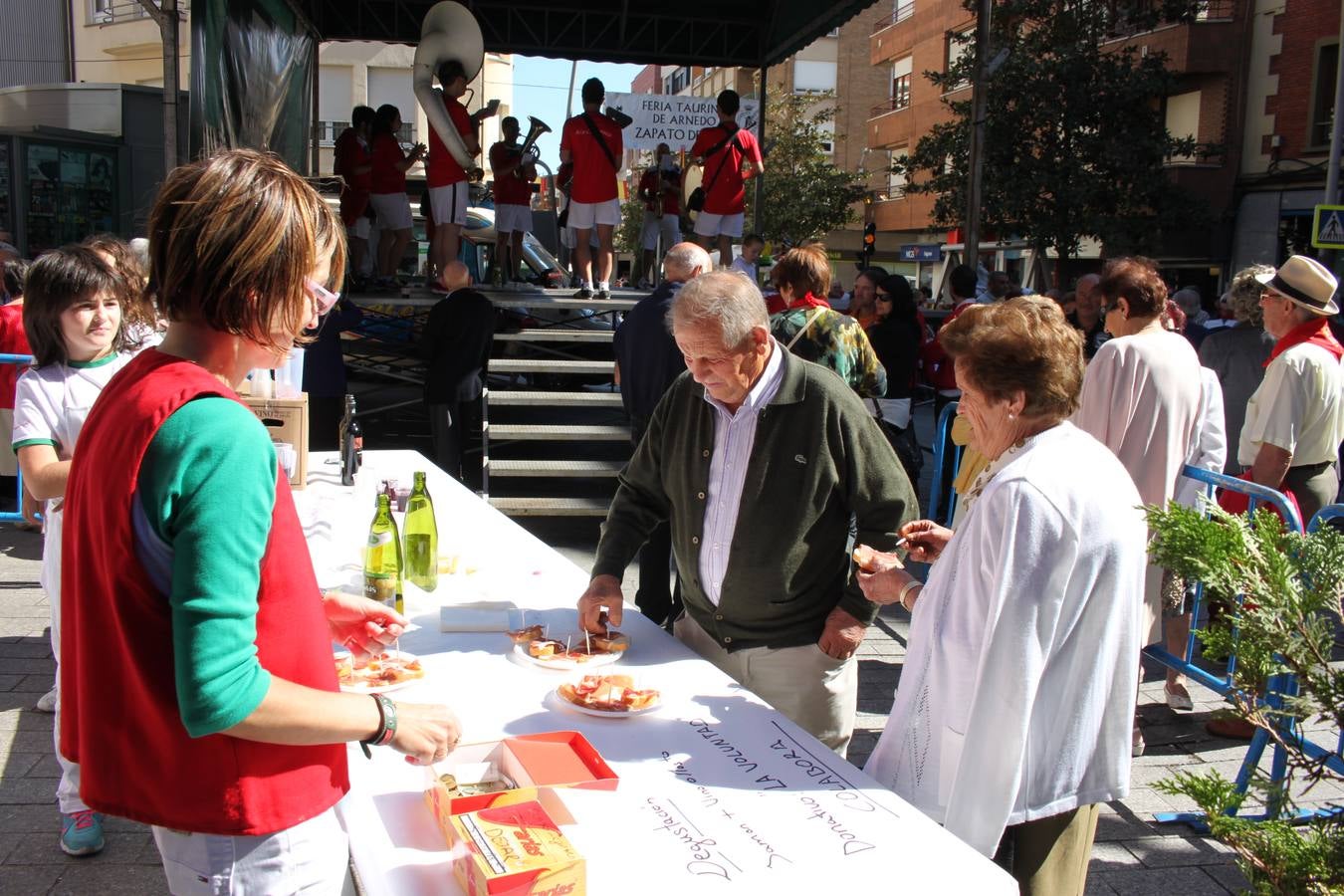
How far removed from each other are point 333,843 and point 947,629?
1125mm

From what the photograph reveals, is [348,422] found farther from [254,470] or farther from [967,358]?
[254,470]

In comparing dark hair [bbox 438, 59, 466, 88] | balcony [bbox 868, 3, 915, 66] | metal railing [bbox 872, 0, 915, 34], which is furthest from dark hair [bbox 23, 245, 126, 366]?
metal railing [bbox 872, 0, 915, 34]

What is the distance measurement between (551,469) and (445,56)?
4751mm

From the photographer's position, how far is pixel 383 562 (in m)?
2.91

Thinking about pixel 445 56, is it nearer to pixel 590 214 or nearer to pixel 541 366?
pixel 590 214

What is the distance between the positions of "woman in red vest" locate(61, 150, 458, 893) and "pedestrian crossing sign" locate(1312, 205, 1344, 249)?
12.9 meters

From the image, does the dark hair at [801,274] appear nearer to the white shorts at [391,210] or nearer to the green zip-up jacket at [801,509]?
the green zip-up jacket at [801,509]

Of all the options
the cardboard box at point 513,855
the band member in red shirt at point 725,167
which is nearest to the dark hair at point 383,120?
the band member in red shirt at point 725,167

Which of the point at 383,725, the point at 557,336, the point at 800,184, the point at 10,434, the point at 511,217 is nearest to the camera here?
the point at 383,725

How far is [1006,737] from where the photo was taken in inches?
73.7

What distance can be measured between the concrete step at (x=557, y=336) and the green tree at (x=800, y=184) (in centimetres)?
2328

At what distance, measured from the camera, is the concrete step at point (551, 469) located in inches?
302

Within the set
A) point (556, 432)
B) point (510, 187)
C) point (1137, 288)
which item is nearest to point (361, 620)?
point (1137, 288)

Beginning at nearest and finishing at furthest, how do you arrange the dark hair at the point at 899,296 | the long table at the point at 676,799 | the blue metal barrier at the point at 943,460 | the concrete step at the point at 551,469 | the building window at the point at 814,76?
the long table at the point at 676,799, the blue metal barrier at the point at 943,460, the dark hair at the point at 899,296, the concrete step at the point at 551,469, the building window at the point at 814,76
